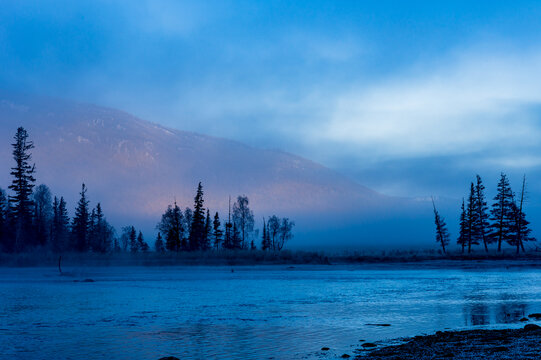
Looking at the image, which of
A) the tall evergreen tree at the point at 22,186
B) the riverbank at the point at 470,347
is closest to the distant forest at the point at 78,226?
the tall evergreen tree at the point at 22,186

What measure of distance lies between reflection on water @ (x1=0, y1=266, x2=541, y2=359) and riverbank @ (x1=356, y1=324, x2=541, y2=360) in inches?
74.7

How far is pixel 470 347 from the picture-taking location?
1658 cm

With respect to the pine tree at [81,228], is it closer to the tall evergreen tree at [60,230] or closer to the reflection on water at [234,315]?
the tall evergreen tree at [60,230]

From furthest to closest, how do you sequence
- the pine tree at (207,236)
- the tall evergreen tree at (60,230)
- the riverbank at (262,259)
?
1. the pine tree at (207,236)
2. the tall evergreen tree at (60,230)
3. the riverbank at (262,259)

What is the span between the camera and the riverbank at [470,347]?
49.3 feet

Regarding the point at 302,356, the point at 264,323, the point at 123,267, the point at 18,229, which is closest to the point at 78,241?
the point at 18,229

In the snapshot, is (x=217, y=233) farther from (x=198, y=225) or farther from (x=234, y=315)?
(x=234, y=315)

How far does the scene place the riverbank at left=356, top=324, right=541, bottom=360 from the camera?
1502 cm

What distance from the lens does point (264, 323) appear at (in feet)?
81.4

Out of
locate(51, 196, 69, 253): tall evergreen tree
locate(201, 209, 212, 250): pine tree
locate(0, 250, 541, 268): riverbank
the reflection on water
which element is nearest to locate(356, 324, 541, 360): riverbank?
the reflection on water

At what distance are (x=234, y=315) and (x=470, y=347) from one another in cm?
1357

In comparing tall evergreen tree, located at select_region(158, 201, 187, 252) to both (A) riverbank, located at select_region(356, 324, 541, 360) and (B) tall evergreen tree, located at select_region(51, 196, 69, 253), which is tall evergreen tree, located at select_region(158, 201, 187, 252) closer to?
(B) tall evergreen tree, located at select_region(51, 196, 69, 253)

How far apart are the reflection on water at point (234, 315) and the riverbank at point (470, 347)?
1.90 metres

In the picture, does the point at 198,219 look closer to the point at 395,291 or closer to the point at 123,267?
the point at 123,267
